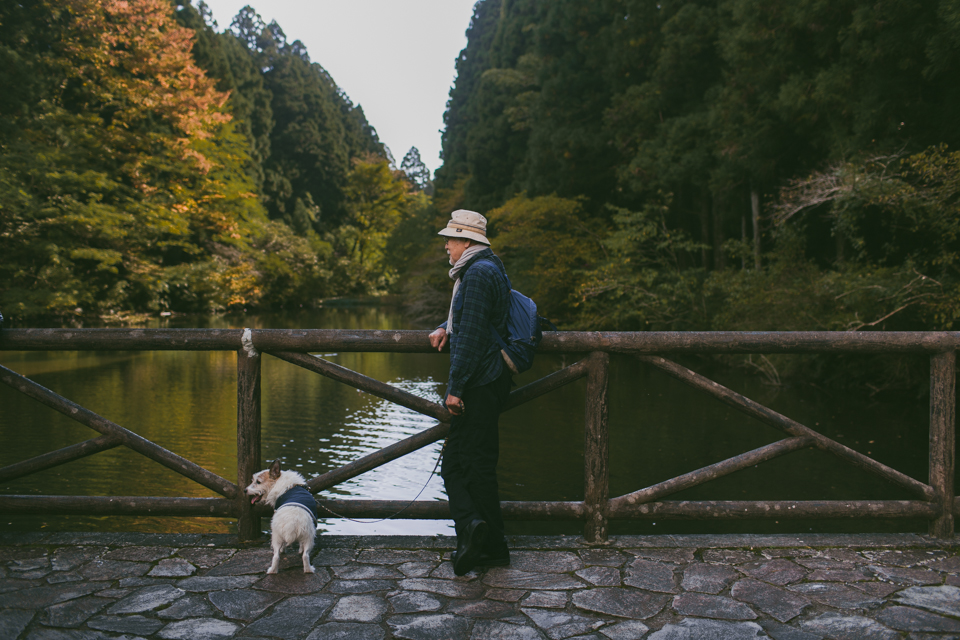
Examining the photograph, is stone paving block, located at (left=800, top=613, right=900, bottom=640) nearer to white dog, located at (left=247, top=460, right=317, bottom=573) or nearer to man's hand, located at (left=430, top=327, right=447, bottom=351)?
man's hand, located at (left=430, top=327, right=447, bottom=351)

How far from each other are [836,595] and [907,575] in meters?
0.42

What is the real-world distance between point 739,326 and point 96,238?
16932mm

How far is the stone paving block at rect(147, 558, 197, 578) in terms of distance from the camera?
259 centimetres

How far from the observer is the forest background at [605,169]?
9.73 metres

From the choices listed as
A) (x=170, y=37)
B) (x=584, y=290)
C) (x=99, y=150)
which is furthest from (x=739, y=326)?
(x=170, y=37)

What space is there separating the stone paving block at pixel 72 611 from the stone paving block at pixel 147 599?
58 millimetres

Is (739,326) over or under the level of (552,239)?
under

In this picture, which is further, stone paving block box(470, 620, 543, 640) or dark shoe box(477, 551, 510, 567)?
dark shoe box(477, 551, 510, 567)

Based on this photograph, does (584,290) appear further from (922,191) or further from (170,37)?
(170,37)

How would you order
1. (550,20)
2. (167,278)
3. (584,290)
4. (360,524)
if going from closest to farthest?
(360,524), (584,290), (550,20), (167,278)

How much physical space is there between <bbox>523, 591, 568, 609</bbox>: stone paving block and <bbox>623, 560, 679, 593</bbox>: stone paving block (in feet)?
0.98

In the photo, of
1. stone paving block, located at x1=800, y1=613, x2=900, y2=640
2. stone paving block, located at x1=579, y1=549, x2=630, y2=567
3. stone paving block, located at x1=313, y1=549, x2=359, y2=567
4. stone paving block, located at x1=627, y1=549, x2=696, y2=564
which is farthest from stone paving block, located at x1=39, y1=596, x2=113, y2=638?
stone paving block, located at x1=800, y1=613, x2=900, y2=640

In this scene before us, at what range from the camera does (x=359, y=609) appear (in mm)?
2312

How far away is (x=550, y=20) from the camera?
66.4 ft
